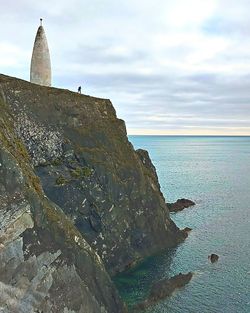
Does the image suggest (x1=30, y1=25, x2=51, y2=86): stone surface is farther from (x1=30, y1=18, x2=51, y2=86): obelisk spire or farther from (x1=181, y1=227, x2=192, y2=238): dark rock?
(x1=181, y1=227, x2=192, y2=238): dark rock

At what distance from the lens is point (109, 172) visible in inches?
2169

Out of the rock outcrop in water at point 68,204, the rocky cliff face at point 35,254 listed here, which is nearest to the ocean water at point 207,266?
the rock outcrop in water at point 68,204

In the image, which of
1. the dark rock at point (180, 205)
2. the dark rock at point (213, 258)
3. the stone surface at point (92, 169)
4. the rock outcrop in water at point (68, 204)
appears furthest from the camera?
the dark rock at point (180, 205)

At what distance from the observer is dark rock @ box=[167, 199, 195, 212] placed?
88.9 metres

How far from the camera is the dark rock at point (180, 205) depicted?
88.9m

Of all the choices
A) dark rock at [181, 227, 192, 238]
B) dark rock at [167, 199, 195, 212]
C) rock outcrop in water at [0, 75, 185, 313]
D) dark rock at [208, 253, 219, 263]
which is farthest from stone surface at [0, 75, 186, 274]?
dark rock at [167, 199, 195, 212]

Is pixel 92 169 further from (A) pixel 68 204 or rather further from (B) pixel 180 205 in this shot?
(B) pixel 180 205

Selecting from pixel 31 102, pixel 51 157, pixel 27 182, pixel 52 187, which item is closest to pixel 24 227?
pixel 27 182

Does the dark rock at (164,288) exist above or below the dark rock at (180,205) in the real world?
below

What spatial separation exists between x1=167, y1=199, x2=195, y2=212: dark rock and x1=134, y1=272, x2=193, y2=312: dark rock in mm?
38653

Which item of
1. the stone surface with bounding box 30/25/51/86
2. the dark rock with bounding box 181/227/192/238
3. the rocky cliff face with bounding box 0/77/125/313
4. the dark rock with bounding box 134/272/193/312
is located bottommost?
the dark rock with bounding box 134/272/193/312

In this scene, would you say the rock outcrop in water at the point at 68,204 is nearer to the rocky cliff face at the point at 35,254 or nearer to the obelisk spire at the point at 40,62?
the rocky cliff face at the point at 35,254

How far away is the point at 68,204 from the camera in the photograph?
1961 inches

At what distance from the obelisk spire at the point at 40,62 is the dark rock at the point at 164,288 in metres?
30.8
